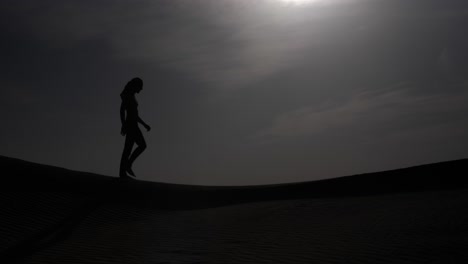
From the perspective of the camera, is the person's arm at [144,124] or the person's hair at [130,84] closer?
the person's hair at [130,84]

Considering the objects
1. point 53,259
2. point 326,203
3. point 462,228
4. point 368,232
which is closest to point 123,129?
point 326,203

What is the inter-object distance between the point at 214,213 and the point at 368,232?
4.21m

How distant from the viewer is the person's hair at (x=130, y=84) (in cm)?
1284

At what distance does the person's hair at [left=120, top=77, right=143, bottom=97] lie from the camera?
12.8 metres

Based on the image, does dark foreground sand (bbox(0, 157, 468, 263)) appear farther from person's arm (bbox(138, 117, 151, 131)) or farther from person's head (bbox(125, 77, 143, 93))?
person's head (bbox(125, 77, 143, 93))

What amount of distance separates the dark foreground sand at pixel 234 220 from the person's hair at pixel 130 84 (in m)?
2.40

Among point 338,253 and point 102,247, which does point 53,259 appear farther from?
point 338,253

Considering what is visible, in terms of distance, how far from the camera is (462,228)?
7.44 m

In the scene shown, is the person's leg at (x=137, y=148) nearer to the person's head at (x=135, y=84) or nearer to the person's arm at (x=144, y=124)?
the person's arm at (x=144, y=124)

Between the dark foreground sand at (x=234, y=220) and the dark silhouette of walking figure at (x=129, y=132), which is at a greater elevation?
the dark silhouette of walking figure at (x=129, y=132)

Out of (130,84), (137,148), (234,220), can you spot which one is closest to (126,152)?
(137,148)

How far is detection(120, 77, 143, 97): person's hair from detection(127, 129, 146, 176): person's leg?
0.98 m

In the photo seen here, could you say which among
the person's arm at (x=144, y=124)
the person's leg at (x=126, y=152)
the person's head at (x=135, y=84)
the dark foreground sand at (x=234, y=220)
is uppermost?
the person's head at (x=135, y=84)

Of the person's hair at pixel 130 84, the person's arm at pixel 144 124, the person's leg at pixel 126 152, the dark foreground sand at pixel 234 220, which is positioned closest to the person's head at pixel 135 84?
the person's hair at pixel 130 84
